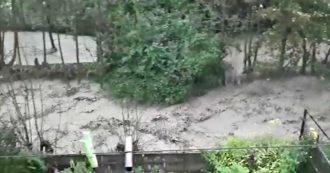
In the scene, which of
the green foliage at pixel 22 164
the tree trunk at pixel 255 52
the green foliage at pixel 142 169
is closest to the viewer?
the green foliage at pixel 22 164

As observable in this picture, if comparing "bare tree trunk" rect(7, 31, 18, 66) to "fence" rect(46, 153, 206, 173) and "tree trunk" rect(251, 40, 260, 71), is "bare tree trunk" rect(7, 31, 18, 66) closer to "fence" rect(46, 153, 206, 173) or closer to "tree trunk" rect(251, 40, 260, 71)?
"fence" rect(46, 153, 206, 173)

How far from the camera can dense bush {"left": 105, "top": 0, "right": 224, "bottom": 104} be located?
382 inches

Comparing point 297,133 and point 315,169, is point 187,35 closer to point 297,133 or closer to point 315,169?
point 297,133

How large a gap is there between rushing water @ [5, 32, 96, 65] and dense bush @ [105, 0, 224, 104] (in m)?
0.60

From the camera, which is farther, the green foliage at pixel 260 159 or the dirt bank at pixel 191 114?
the dirt bank at pixel 191 114

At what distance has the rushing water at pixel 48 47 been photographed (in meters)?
10.6

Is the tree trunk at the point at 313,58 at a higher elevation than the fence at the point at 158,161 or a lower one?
higher

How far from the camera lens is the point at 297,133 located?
341 inches

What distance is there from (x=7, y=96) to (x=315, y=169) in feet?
15.5

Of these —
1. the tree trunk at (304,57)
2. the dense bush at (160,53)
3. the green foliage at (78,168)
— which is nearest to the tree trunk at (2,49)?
the dense bush at (160,53)

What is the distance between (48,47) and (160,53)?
228 centimetres

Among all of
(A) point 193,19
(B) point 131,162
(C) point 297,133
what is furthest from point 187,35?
(B) point 131,162

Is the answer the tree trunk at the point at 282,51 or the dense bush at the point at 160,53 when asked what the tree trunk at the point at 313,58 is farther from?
the dense bush at the point at 160,53

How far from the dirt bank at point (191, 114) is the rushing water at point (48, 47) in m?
0.61
